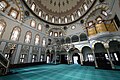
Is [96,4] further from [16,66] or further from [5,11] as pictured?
[16,66]

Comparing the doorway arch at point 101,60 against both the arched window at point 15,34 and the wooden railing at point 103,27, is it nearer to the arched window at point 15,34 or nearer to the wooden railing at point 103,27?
the wooden railing at point 103,27

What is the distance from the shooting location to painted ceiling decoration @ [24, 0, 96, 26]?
1738 centimetres

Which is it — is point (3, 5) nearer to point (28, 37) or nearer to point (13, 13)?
point (13, 13)

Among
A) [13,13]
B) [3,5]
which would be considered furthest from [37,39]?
[3,5]

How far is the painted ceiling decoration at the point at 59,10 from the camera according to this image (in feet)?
57.0

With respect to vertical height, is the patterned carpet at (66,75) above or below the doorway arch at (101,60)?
below

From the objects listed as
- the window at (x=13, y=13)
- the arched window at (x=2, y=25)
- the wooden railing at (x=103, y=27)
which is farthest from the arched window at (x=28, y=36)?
the wooden railing at (x=103, y=27)

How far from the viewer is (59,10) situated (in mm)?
22125

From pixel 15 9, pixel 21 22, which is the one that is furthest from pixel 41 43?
pixel 15 9

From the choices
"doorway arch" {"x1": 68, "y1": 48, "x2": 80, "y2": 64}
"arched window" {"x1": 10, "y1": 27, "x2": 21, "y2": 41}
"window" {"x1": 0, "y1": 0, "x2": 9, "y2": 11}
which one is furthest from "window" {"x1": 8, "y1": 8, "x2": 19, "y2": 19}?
"doorway arch" {"x1": 68, "y1": 48, "x2": 80, "y2": 64}

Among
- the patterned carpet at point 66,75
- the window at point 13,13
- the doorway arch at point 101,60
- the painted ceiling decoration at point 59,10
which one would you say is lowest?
the patterned carpet at point 66,75

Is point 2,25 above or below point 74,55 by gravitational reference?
above

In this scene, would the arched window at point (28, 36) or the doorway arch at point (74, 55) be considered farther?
the doorway arch at point (74, 55)

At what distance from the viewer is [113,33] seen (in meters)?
8.41
